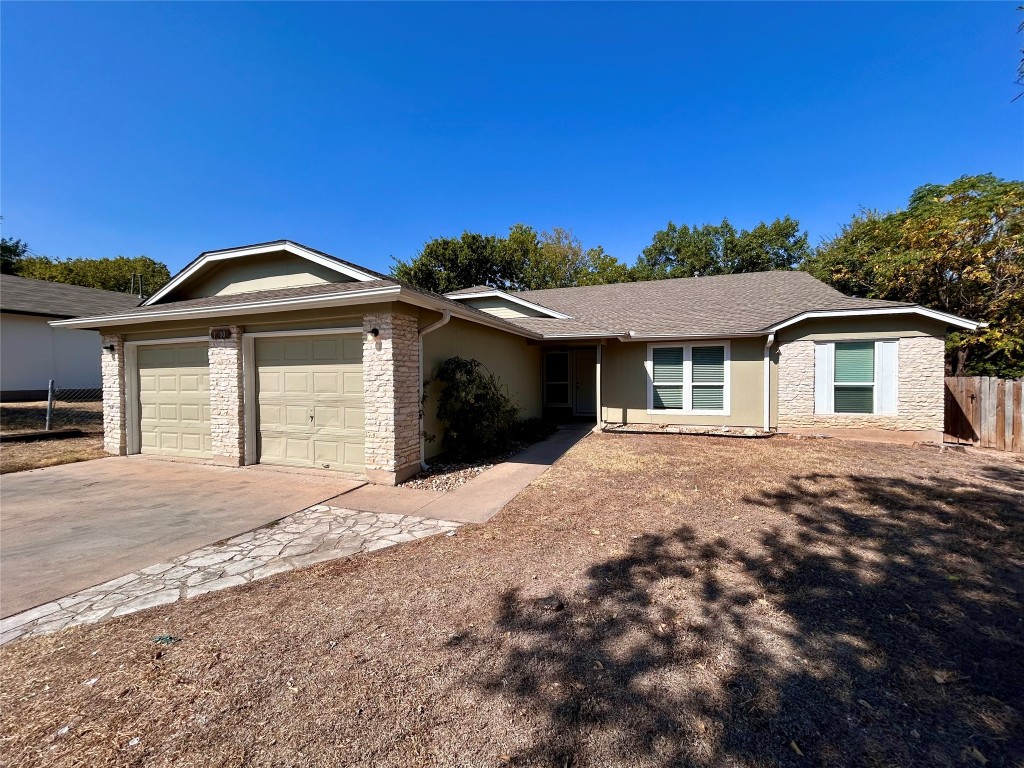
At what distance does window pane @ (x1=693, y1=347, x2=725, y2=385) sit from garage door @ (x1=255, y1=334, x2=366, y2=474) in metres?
8.77

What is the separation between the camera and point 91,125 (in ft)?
30.6

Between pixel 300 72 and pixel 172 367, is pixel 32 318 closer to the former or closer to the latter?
pixel 172 367

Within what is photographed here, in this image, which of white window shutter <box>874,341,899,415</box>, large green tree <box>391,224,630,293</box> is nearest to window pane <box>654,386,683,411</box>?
white window shutter <box>874,341,899,415</box>

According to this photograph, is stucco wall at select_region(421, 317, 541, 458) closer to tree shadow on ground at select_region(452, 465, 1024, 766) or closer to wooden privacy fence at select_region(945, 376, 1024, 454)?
tree shadow on ground at select_region(452, 465, 1024, 766)

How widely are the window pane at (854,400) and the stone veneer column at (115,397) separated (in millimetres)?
Result: 15791

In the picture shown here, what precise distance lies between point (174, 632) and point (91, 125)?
1208cm

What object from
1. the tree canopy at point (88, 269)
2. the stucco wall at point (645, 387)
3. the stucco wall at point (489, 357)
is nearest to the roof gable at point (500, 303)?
the stucco wall at point (489, 357)

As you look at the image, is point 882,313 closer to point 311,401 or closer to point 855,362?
point 855,362

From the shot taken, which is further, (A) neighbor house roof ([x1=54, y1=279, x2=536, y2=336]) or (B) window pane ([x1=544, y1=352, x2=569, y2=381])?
(B) window pane ([x1=544, y1=352, x2=569, y2=381])

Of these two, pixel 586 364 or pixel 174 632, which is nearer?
pixel 174 632

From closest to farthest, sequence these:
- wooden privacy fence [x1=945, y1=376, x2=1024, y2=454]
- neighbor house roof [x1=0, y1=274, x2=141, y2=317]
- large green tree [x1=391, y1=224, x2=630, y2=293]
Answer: wooden privacy fence [x1=945, y1=376, x2=1024, y2=454] < neighbor house roof [x1=0, y1=274, x2=141, y2=317] < large green tree [x1=391, y1=224, x2=630, y2=293]

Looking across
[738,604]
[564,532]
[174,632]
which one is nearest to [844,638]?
[738,604]

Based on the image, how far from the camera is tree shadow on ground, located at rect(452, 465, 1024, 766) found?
2.00 meters

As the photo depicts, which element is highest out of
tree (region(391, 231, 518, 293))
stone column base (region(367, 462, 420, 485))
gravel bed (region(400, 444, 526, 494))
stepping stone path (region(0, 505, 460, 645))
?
tree (region(391, 231, 518, 293))
